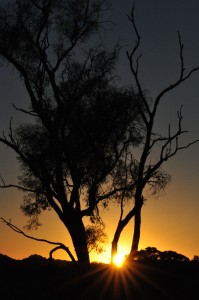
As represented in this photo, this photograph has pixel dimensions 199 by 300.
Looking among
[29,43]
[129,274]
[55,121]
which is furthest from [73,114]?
[129,274]

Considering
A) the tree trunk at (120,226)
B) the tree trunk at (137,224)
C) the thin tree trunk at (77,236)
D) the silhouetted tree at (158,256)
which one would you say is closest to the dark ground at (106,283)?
the silhouetted tree at (158,256)

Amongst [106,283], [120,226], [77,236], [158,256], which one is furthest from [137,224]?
[106,283]

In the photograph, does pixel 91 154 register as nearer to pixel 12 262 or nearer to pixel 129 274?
pixel 12 262

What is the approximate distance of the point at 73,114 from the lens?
21.9 m

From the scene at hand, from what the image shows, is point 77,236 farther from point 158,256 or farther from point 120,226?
point 158,256

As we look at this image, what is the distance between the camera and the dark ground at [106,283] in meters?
9.02

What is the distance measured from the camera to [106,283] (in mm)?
9453

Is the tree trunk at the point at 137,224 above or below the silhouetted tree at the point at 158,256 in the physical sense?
above

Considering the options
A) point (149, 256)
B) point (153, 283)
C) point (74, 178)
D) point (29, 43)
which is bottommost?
point (153, 283)

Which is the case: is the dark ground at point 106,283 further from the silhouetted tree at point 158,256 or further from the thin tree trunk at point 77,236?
the thin tree trunk at point 77,236

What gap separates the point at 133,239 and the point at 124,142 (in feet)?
18.9

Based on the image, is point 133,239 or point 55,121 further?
point 55,121

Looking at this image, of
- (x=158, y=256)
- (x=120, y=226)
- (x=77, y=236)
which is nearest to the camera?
(x=158, y=256)

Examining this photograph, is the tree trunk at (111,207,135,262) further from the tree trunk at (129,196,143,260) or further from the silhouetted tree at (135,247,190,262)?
the silhouetted tree at (135,247,190,262)
